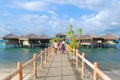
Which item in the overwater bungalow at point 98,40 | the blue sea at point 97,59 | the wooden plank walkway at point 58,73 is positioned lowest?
the blue sea at point 97,59

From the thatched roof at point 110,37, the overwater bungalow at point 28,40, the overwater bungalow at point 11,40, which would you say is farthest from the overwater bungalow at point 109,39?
the overwater bungalow at point 11,40

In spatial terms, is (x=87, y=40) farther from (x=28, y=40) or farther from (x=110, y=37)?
(x=28, y=40)

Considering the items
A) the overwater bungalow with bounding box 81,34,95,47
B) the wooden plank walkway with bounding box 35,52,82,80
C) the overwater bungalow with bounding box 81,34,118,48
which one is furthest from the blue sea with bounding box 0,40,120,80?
the overwater bungalow with bounding box 81,34,118,48

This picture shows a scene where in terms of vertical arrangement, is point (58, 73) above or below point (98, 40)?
below

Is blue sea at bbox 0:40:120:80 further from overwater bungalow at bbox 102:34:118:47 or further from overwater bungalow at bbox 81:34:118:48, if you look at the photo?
overwater bungalow at bbox 102:34:118:47

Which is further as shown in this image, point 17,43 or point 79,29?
point 17,43

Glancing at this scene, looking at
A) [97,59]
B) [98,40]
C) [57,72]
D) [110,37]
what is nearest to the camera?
[57,72]

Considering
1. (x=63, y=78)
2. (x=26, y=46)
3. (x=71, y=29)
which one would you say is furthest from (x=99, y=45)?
(x=63, y=78)

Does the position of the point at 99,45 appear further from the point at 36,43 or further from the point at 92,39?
the point at 36,43

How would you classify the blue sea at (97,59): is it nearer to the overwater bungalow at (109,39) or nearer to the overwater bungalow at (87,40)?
the overwater bungalow at (87,40)

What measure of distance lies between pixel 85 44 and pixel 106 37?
6.87 m

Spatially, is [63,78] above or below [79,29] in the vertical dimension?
below

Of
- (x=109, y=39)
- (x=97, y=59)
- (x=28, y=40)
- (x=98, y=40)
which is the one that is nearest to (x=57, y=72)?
(x=97, y=59)

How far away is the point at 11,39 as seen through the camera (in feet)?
260
